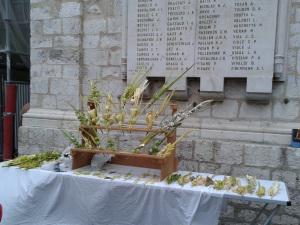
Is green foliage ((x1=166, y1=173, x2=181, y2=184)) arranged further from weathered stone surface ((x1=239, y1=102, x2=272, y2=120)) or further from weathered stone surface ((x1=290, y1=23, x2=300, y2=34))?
weathered stone surface ((x1=290, y1=23, x2=300, y2=34))

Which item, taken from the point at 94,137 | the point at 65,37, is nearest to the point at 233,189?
the point at 94,137

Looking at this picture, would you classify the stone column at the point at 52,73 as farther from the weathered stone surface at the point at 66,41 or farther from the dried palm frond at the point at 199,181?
the dried palm frond at the point at 199,181

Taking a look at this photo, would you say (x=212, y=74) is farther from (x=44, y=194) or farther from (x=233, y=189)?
(x=44, y=194)

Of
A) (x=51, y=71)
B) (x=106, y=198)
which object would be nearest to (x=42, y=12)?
(x=51, y=71)

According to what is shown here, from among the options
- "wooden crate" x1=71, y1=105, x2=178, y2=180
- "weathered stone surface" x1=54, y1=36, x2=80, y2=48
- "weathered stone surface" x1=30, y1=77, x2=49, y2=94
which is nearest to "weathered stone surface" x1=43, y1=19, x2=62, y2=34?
"weathered stone surface" x1=54, y1=36, x2=80, y2=48

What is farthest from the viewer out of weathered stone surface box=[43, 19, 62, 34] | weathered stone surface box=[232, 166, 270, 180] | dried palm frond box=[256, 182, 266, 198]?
weathered stone surface box=[43, 19, 62, 34]

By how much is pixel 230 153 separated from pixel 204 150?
285 mm

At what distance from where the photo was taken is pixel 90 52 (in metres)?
4.19

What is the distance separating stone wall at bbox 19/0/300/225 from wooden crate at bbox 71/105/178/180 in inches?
28.8

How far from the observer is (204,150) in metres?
3.60

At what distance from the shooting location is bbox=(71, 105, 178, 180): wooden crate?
9.19ft

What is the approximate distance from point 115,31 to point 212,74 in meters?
1.36

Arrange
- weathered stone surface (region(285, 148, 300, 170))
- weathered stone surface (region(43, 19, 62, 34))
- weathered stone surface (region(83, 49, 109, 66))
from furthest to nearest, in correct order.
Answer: weathered stone surface (region(43, 19, 62, 34)), weathered stone surface (region(83, 49, 109, 66)), weathered stone surface (region(285, 148, 300, 170))

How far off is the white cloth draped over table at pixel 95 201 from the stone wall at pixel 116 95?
1.13m
